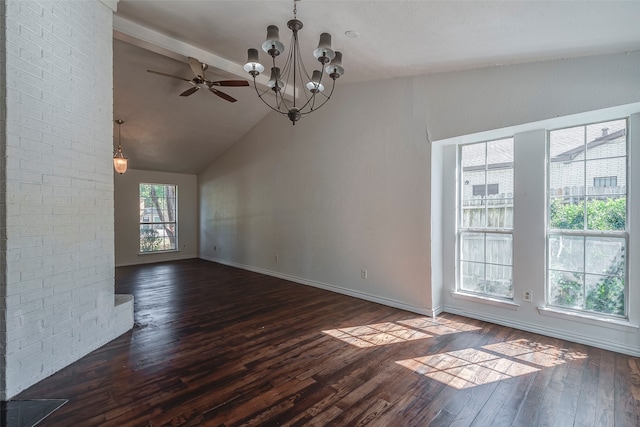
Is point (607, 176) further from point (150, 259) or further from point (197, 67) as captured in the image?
point (150, 259)

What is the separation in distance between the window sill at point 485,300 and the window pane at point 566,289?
0.34 meters

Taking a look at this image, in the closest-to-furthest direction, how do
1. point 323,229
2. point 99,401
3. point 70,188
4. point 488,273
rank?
point 99,401
point 70,188
point 488,273
point 323,229

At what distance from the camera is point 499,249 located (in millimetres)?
3264

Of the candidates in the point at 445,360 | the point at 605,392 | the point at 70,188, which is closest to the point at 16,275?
the point at 70,188

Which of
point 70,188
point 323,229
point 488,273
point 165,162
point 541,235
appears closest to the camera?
point 70,188

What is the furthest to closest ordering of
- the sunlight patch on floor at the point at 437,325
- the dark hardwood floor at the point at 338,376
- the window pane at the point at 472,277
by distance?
the window pane at the point at 472,277
the sunlight patch on floor at the point at 437,325
the dark hardwood floor at the point at 338,376

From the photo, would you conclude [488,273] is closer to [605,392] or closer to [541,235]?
[541,235]

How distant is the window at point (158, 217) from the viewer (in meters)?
7.27

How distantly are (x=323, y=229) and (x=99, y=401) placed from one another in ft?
10.7

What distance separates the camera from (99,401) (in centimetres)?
191

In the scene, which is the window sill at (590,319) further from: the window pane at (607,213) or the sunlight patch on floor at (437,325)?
the window pane at (607,213)

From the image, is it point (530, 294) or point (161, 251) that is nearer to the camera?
point (530, 294)

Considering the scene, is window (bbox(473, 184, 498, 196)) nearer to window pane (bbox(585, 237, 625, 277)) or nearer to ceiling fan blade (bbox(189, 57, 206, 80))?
window pane (bbox(585, 237, 625, 277))

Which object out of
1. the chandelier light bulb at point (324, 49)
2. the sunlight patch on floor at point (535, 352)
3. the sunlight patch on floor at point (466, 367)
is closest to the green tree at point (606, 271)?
the sunlight patch on floor at point (535, 352)
